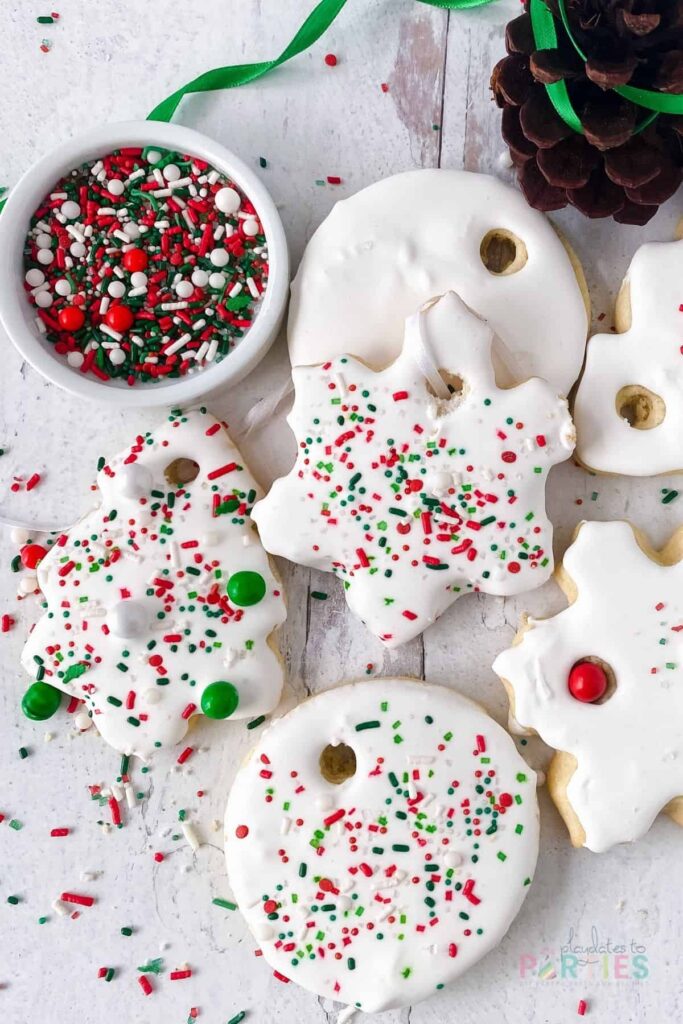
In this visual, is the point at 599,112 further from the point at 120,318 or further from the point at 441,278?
the point at 120,318

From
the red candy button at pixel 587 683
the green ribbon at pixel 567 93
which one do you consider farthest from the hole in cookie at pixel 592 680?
the green ribbon at pixel 567 93

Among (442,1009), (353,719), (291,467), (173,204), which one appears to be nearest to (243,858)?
(353,719)

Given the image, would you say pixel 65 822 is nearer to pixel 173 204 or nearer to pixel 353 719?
pixel 353 719

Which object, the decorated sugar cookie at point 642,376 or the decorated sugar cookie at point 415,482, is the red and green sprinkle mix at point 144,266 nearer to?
the decorated sugar cookie at point 415,482

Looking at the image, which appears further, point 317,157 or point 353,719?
point 317,157

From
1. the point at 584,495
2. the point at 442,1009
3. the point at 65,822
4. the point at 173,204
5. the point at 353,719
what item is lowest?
the point at 442,1009

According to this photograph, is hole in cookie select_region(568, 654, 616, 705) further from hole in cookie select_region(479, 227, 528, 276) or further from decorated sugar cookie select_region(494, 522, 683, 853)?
hole in cookie select_region(479, 227, 528, 276)

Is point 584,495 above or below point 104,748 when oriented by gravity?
above
